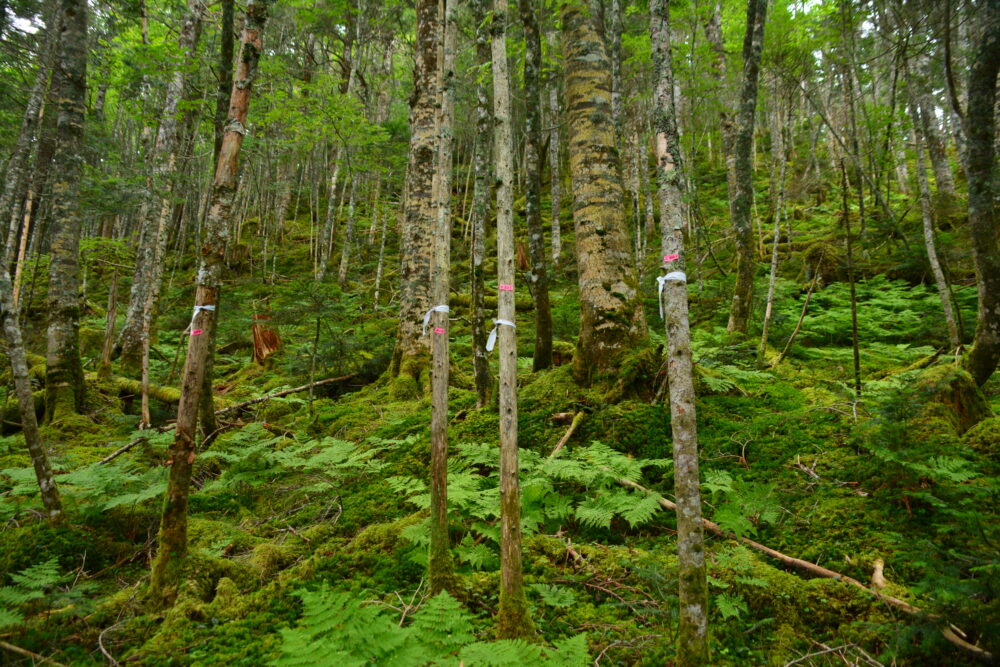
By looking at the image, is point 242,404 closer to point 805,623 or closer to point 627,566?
point 627,566

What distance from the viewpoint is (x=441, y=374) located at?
117 inches

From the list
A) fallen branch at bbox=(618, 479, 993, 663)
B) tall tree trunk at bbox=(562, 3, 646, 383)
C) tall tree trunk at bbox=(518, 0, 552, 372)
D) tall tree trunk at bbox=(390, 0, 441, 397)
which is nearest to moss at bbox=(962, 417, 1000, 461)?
fallen branch at bbox=(618, 479, 993, 663)

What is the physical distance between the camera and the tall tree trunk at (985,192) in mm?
4742

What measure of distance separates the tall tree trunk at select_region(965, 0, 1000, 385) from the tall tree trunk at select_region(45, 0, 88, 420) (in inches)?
469

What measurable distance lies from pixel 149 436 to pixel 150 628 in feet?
12.2

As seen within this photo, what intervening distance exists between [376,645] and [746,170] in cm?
867

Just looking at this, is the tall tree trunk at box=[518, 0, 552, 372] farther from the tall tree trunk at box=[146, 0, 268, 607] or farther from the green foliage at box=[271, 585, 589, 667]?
the green foliage at box=[271, 585, 589, 667]

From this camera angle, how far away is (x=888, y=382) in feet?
17.3

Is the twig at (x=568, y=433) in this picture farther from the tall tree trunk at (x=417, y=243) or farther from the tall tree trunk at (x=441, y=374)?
the tall tree trunk at (x=417, y=243)

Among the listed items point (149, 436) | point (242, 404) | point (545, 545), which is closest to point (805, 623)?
point (545, 545)

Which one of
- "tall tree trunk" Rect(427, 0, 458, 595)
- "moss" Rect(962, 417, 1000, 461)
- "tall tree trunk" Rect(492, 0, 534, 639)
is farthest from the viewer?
"moss" Rect(962, 417, 1000, 461)

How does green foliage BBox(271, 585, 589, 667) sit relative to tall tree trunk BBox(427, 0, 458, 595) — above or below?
below

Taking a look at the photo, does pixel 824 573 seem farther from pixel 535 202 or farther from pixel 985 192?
pixel 535 202

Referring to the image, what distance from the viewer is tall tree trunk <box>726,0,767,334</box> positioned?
25.8 feet
